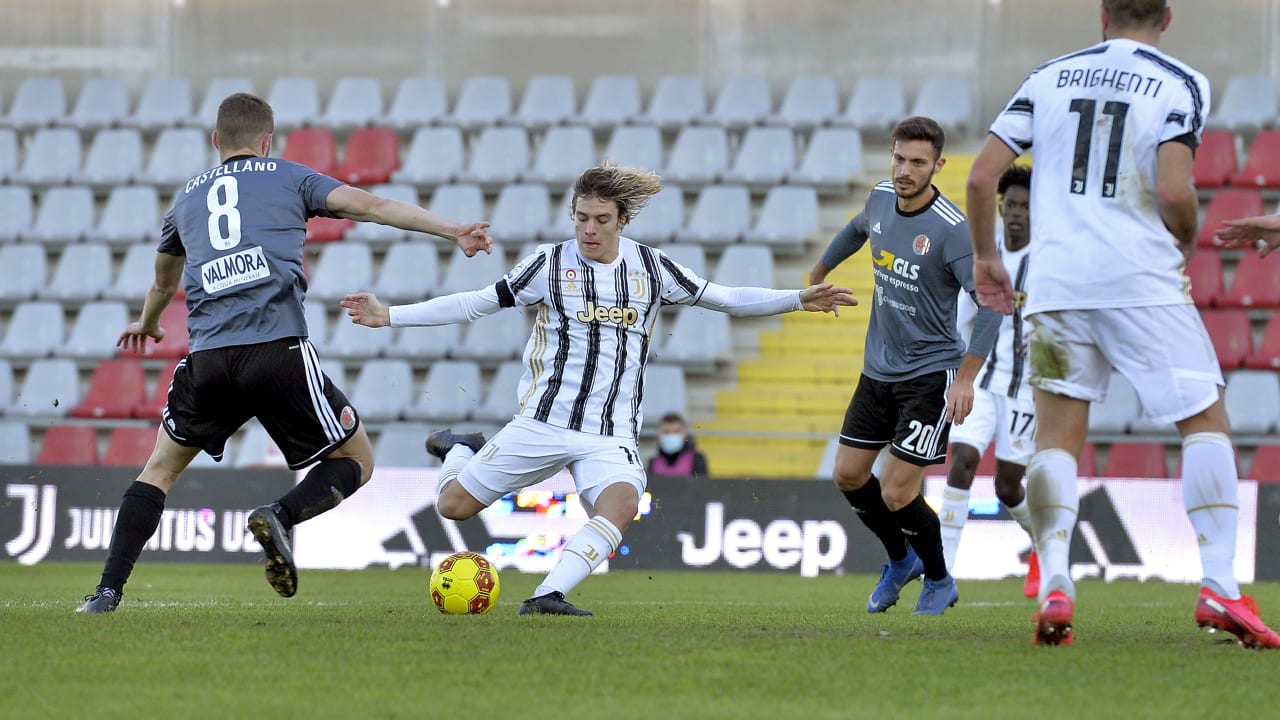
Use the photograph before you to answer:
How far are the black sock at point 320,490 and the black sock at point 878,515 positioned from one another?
229 centimetres

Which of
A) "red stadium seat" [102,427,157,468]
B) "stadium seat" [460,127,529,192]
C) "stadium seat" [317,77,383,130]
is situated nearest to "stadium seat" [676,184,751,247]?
"stadium seat" [460,127,529,192]

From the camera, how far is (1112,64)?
15.8 feet

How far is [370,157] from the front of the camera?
16.9 metres

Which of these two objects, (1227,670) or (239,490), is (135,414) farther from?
(1227,670)

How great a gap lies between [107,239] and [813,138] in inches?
295

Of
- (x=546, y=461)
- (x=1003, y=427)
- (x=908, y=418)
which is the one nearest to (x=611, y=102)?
(x=1003, y=427)

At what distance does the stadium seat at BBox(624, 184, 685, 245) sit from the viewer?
609 inches

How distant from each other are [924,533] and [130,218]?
12.0 m

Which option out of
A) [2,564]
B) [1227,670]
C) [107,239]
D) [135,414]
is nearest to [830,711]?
[1227,670]

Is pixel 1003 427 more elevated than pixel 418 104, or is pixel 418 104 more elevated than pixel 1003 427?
pixel 418 104

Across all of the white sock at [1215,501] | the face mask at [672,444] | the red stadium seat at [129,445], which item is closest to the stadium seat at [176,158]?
the red stadium seat at [129,445]

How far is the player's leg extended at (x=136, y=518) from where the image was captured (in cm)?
596

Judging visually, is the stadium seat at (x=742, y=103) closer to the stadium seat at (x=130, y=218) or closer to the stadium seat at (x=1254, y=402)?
the stadium seat at (x=1254, y=402)

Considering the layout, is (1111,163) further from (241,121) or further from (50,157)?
(50,157)
